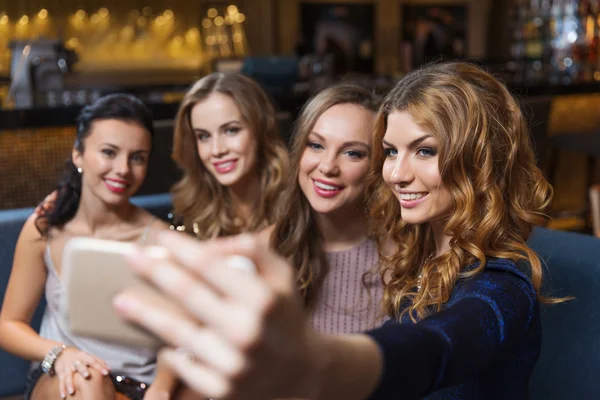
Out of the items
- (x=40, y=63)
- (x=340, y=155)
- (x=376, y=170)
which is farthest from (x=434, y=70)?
(x=40, y=63)

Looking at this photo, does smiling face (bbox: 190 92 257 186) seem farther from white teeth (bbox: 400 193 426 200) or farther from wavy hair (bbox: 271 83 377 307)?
white teeth (bbox: 400 193 426 200)

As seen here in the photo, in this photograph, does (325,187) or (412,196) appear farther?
(325,187)

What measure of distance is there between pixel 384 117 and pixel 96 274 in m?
0.98

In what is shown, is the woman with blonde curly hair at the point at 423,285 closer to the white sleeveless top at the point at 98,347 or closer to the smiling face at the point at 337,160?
the smiling face at the point at 337,160

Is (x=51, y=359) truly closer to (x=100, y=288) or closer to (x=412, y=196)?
(x=412, y=196)

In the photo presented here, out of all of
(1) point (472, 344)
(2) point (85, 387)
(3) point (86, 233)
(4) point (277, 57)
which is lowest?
(2) point (85, 387)

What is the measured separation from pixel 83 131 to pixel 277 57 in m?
3.16

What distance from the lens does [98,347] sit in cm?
196

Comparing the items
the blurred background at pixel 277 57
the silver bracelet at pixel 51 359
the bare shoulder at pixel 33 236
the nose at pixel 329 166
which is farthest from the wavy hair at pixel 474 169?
the bare shoulder at pixel 33 236

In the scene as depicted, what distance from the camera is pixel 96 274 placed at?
675 mm

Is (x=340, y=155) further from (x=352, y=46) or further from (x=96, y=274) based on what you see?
(x=352, y=46)

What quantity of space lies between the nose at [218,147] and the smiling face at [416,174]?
993mm

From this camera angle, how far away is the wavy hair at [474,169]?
1.34 metres

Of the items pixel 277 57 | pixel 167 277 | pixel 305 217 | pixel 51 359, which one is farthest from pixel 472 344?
pixel 277 57
